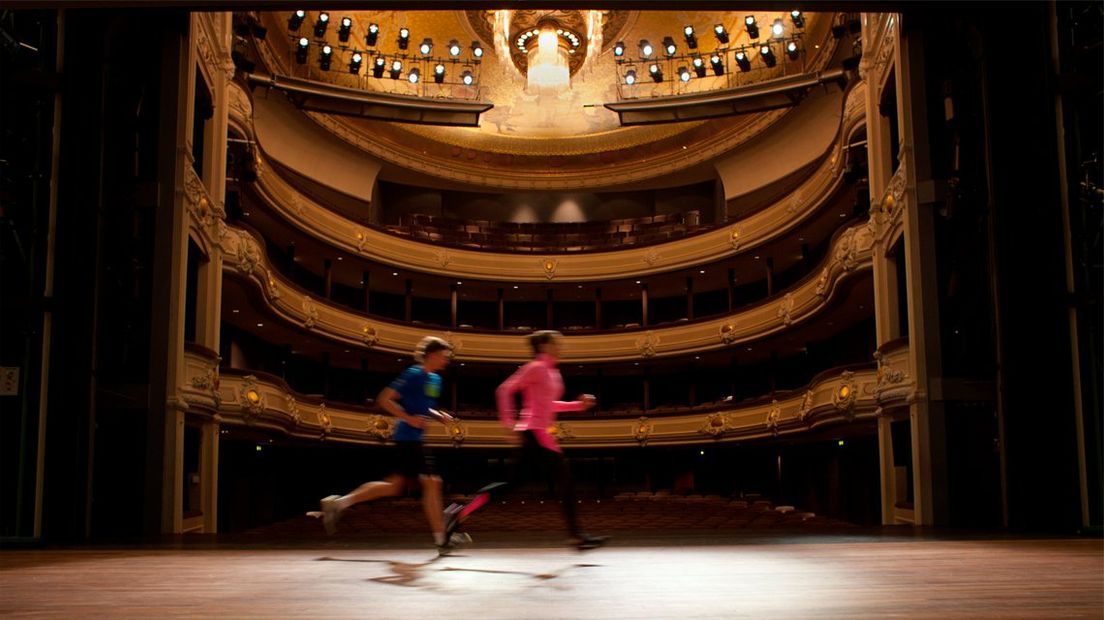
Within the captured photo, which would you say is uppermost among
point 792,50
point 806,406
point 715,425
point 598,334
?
point 792,50

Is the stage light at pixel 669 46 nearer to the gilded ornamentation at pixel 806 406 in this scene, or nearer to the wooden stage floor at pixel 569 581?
the gilded ornamentation at pixel 806 406

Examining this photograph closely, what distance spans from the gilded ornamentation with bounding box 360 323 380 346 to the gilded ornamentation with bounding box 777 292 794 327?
1177 centimetres

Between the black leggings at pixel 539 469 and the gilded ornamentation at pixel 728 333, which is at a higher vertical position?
the gilded ornamentation at pixel 728 333

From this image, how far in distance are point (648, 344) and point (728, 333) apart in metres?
3.09

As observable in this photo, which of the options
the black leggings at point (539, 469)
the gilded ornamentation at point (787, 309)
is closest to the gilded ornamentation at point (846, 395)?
the gilded ornamentation at point (787, 309)

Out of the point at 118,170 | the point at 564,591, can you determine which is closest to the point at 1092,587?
the point at 564,591

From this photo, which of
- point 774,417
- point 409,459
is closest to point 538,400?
point 409,459

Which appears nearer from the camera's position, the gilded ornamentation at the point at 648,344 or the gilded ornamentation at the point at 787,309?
the gilded ornamentation at the point at 787,309

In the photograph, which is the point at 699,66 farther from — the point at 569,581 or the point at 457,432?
the point at 569,581

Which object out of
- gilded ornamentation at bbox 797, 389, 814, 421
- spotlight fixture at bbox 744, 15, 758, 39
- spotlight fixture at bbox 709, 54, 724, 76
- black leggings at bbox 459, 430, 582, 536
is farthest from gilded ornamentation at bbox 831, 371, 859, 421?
black leggings at bbox 459, 430, 582, 536

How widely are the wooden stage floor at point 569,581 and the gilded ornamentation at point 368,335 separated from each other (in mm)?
19044

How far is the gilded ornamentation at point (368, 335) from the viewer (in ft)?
87.8

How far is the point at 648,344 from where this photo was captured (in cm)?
2920

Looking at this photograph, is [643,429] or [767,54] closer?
[767,54]
